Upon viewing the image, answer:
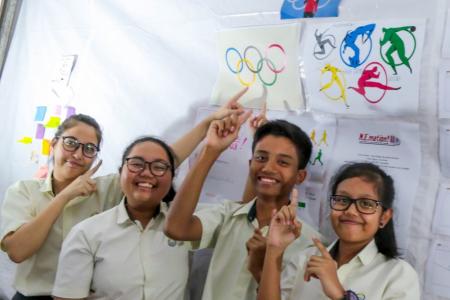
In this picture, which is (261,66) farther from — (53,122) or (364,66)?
(53,122)

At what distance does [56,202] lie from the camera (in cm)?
155

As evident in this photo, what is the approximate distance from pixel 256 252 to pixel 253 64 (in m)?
0.62

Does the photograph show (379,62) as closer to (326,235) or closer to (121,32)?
(326,235)

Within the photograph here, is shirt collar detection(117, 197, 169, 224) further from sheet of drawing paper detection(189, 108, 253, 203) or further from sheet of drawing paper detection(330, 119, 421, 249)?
sheet of drawing paper detection(330, 119, 421, 249)

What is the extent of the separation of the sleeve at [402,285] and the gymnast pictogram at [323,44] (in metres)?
0.62

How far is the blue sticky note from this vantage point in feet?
7.15

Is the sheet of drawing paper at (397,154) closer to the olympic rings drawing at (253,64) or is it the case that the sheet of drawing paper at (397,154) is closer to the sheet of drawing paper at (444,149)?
the sheet of drawing paper at (444,149)

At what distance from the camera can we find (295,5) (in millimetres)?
1354

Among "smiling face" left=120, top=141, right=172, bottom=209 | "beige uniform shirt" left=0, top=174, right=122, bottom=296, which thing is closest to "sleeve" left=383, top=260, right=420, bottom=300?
"smiling face" left=120, top=141, right=172, bottom=209

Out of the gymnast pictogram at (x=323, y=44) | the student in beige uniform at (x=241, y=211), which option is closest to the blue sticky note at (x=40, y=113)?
the student in beige uniform at (x=241, y=211)

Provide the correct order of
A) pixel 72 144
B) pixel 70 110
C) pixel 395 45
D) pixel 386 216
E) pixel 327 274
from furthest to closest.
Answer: pixel 70 110 → pixel 72 144 → pixel 395 45 → pixel 386 216 → pixel 327 274

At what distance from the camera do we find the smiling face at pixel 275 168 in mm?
1222

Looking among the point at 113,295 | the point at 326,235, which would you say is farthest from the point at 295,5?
the point at 113,295

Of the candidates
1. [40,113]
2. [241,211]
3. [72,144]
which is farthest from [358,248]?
[40,113]
